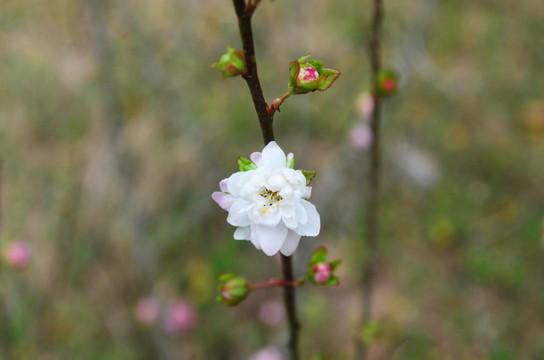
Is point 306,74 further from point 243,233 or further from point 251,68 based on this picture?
point 243,233

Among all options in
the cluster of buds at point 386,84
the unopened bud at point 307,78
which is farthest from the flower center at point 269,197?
the cluster of buds at point 386,84

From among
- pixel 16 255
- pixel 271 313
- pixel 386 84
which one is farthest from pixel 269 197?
pixel 271 313

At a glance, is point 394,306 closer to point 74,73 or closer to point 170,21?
point 170,21

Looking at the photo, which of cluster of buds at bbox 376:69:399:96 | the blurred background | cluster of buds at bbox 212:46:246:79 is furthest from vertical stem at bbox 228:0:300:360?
the blurred background

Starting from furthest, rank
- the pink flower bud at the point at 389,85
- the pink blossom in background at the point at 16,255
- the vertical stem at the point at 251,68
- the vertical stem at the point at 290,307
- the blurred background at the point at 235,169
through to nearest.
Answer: the blurred background at the point at 235,169 < the pink blossom in background at the point at 16,255 < the pink flower bud at the point at 389,85 < the vertical stem at the point at 290,307 < the vertical stem at the point at 251,68

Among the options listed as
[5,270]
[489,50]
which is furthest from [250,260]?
[489,50]

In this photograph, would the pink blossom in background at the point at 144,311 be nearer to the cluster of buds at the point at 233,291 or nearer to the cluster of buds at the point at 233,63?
the cluster of buds at the point at 233,291
